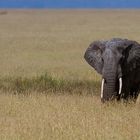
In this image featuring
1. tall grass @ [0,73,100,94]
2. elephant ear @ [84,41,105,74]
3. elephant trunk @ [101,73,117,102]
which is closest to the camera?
elephant trunk @ [101,73,117,102]

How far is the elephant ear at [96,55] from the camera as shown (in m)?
13.9

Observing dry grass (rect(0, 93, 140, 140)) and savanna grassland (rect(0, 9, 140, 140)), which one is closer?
dry grass (rect(0, 93, 140, 140))

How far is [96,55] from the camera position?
46.5 ft

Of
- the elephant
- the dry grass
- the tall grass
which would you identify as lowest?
the tall grass

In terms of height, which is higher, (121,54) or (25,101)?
(121,54)

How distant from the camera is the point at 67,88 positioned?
702 inches

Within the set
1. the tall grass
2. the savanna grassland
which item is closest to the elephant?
the savanna grassland

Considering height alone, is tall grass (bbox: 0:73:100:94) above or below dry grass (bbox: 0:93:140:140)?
below

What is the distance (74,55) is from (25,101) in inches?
656

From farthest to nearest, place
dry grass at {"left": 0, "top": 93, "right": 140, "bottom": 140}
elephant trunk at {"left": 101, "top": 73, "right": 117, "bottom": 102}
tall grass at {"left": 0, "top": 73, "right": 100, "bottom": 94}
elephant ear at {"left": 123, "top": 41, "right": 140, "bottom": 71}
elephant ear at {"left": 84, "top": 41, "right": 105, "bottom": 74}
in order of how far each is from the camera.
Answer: tall grass at {"left": 0, "top": 73, "right": 100, "bottom": 94} → elephant ear at {"left": 84, "top": 41, "right": 105, "bottom": 74} → elephant ear at {"left": 123, "top": 41, "right": 140, "bottom": 71} → elephant trunk at {"left": 101, "top": 73, "right": 117, "bottom": 102} → dry grass at {"left": 0, "top": 93, "right": 140, "bottom": 140}

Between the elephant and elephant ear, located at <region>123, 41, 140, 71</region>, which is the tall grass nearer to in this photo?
the elephant

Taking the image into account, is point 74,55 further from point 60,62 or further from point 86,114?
point 86,114

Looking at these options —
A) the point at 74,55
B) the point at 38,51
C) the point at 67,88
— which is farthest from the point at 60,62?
the point at 67,88

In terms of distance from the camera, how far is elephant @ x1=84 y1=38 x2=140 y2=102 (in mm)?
12859
